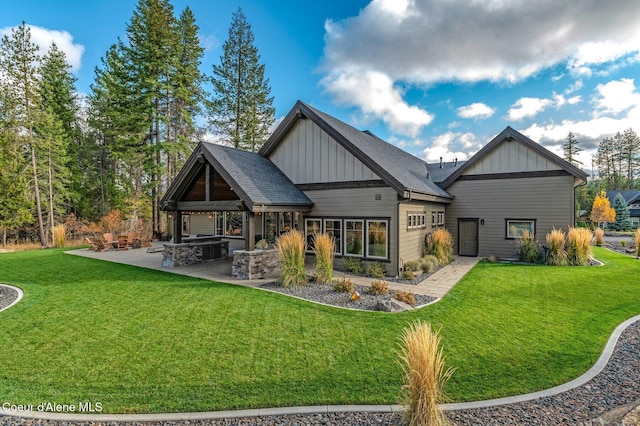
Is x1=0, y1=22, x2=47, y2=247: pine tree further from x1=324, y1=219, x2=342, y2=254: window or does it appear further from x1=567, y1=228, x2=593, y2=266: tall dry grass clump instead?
x1=567, y1=228, x2=593, y2=266: tall dry grass clump

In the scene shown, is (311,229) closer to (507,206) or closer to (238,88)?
(507,206)

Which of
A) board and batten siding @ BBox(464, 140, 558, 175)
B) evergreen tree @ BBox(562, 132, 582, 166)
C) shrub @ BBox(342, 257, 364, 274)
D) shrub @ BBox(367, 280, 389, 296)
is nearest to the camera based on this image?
shrub @ BBox(367, 280, 389, 296)

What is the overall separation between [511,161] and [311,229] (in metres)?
9.47

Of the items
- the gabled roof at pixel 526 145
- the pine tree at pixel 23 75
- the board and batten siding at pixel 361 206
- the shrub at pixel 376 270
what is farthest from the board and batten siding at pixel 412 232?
the pine tree at pixel 23 75

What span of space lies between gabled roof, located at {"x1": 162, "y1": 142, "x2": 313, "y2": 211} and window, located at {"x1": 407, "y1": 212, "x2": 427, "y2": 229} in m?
3.69

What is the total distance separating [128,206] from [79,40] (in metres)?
11.9

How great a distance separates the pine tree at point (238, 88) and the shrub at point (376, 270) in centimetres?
1643

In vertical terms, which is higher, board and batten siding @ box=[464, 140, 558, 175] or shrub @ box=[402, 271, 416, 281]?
board and batten siding @ box=[464, 140, 558, 175]

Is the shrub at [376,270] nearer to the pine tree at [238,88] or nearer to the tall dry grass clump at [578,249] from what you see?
the tall dry grass clump at [578,249]

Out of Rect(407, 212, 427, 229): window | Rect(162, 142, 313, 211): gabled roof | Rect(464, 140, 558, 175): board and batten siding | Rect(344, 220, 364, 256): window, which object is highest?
Rect(464, 140, 558, 175): board and batten siding

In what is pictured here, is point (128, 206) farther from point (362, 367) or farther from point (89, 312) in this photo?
point (362, 367)

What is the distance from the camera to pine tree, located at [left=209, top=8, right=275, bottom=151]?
2264 centimetres

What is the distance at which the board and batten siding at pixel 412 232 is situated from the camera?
10136 mm

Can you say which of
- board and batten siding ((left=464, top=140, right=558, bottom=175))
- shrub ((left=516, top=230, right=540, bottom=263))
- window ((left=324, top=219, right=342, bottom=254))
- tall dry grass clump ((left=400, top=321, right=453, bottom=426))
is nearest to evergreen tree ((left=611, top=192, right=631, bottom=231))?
board and batten siding ((left=464, top=140, right=558, bottom=175))
